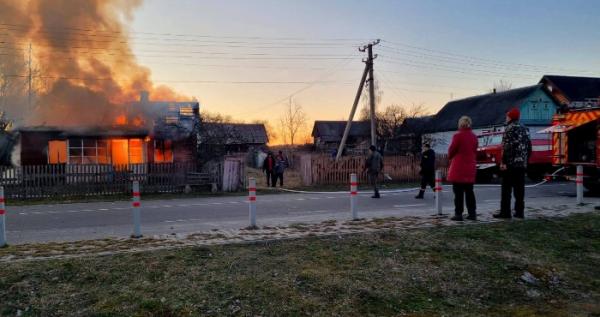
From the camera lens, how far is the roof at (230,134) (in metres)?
→ 22.7

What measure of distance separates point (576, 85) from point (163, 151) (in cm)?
4317

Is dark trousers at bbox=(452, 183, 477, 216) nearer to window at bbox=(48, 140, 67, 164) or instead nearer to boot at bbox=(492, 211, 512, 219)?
boot at bbox=(492, 211, 512, 219)

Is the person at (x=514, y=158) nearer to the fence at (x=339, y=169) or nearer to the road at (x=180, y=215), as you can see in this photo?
the road at (x=180, y=215)

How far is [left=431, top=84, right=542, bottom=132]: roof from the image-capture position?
37381mm

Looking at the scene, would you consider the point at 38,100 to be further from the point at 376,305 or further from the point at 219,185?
the point at 376,305

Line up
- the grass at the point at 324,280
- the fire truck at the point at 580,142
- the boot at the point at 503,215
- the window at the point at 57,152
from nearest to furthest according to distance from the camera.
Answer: the grass at the point at 324,280, the boot at the point at 503,215, the fire truck at the point at 580,142, the window at the point at 57,152

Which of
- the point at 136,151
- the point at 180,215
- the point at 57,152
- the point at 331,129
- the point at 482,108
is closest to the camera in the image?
the point at 180,215

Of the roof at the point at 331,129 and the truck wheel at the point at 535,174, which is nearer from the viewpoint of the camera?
the truck wheel at the point at 535,174

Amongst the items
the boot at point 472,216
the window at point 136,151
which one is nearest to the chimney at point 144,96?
the window at point 136,151

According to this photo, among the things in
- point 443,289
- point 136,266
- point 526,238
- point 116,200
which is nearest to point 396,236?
point 443,289

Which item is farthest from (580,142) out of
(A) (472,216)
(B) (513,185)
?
(A) (472,216)

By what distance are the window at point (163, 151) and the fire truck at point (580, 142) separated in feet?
58.0

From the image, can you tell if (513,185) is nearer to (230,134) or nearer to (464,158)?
(464,158)

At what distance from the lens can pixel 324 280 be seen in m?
4.91
